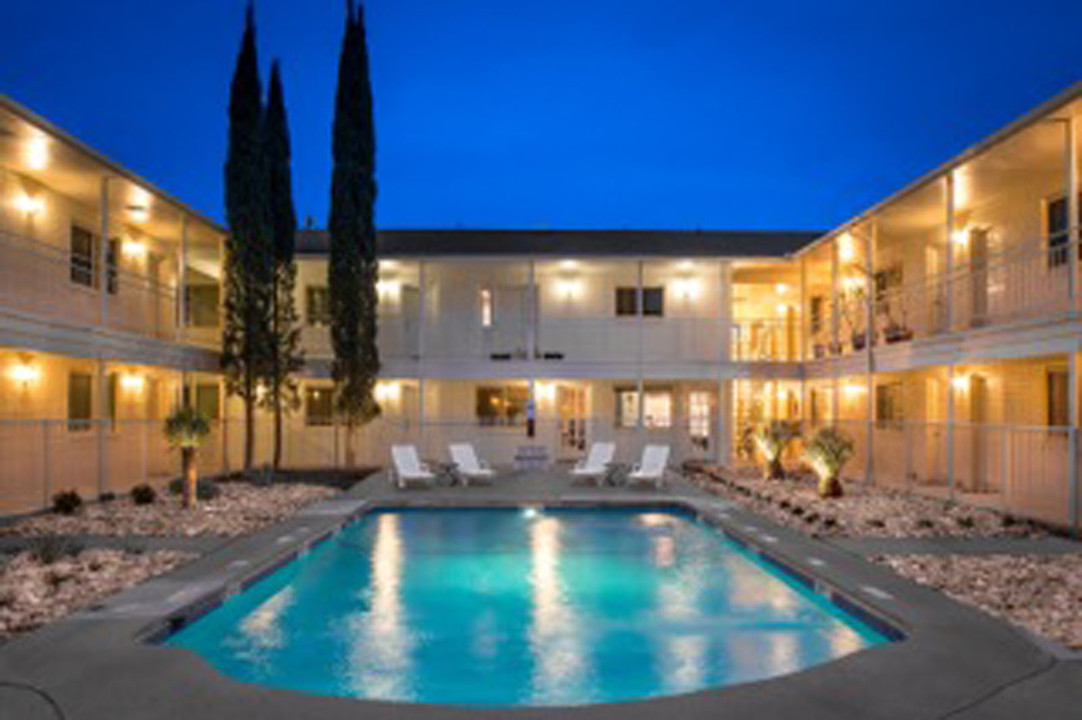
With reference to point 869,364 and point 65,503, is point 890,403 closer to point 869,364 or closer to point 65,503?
point 869,364

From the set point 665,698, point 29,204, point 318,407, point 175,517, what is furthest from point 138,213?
point 665,698

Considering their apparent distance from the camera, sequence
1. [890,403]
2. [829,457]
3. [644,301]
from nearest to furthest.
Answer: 1. [829,457]
2. [890,403]
3. [644,301]

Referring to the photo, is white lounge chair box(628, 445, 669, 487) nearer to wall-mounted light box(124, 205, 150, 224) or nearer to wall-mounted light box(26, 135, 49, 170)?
wall-mounted light box(124, 205, 150, 224)

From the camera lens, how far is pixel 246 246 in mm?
18328

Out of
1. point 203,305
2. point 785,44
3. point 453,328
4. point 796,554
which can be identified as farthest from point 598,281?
point 785,44

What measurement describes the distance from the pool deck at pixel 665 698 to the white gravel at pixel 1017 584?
313mm

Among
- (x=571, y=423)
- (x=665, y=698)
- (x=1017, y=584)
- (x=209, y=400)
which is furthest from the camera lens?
(x=571, y=423)

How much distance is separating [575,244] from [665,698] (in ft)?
66.1

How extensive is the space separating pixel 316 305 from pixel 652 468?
1059cm

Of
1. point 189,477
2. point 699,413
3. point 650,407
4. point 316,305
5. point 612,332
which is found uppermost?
point 316,305

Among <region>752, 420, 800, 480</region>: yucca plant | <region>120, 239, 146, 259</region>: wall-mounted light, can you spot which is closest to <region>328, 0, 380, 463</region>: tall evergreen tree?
<region>120, 239, 146, 259</region>: wall-mounted light

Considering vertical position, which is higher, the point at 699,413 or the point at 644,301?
the point at 644,301

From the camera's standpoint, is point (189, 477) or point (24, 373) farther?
point (24, 373)

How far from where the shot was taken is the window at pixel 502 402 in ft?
77.4
